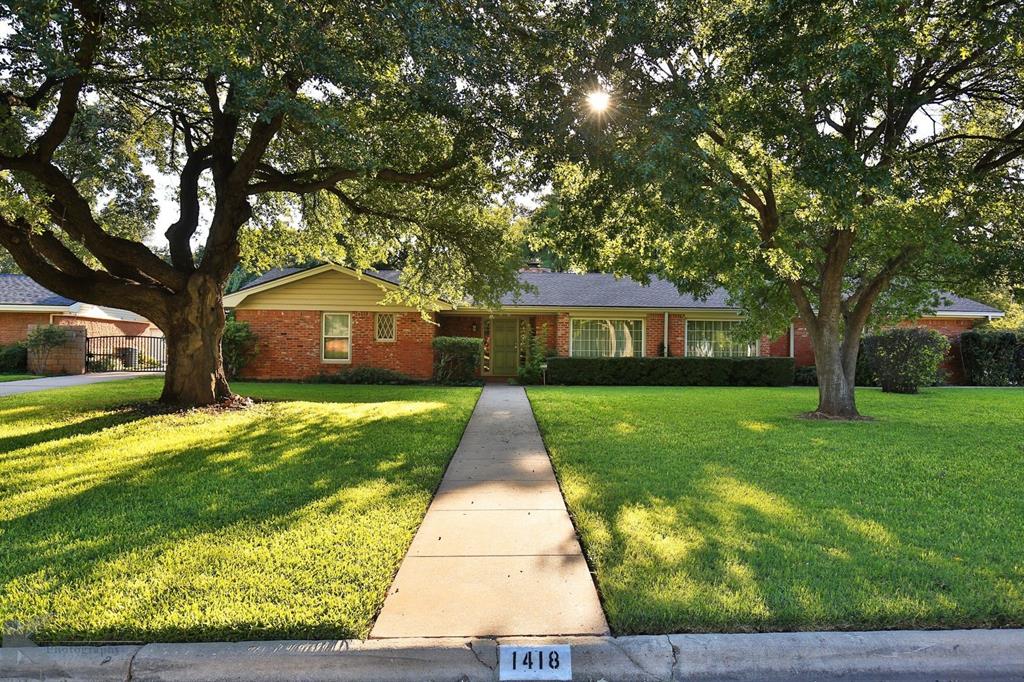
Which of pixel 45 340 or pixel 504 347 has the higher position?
pixel 45 340

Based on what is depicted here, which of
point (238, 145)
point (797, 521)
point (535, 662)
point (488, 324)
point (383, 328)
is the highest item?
point (238, 145)

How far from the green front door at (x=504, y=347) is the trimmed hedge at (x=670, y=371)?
2681mm

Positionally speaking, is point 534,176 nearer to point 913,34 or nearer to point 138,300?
point 913,34

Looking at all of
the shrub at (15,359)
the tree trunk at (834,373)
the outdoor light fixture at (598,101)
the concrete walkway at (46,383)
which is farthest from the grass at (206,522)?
the shrub at (15,359)

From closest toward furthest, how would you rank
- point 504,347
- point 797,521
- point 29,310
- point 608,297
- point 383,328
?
point 797,521 < point 383,328 < point 608,297 < point 504,347 < point 29,310

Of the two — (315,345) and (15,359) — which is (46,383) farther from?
(315,345)

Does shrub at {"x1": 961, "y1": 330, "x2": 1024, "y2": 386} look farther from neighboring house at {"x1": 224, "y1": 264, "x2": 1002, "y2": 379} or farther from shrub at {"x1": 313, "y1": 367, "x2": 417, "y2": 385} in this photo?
Result: shrub at {"x1": 313, "y1": 367, "x2": 417, "y2": 385}

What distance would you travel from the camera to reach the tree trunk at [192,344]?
11250 millimetres

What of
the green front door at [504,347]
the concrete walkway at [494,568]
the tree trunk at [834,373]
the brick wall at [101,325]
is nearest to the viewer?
the concrete walkway at [494,568]

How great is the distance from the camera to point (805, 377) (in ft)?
64.6

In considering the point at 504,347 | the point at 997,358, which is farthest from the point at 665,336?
the point at 997,358

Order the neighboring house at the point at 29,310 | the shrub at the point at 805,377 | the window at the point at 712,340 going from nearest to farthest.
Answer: the shrub at the point at 805,377
the window at the point at 712,340
the neighboring house at the point at 29,310

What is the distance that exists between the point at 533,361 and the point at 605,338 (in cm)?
293

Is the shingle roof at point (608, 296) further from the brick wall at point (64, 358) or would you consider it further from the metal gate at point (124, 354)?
the metal gate at point (124, 354)
